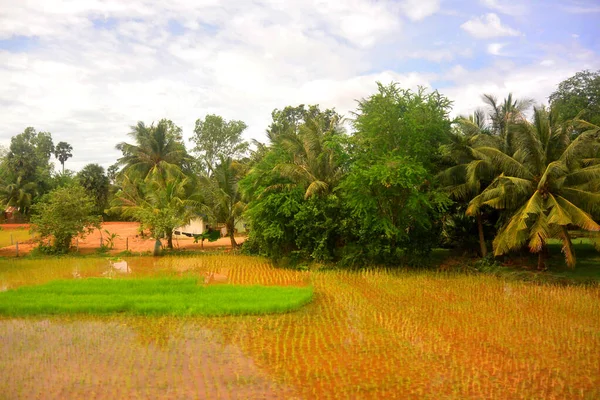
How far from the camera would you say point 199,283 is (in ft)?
46.2

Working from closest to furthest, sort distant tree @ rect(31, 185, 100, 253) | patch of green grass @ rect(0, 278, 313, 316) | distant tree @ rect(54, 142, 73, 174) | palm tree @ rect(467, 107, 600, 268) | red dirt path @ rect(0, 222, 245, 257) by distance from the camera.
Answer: patch of green grass @ rect(0, 278, 313, 316)
palm tree @ rect(467, 107, 600, 268)
distant tree @ rect(31, 185, 100, 253)
red dirt path @ rect(0, 222, 245, 257)
distant tree @ rect(54, 142, 73, 174)

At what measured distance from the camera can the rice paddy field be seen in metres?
6.27

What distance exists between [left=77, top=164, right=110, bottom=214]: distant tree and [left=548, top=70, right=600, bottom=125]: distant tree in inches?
1321

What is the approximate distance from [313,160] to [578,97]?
48.9ft

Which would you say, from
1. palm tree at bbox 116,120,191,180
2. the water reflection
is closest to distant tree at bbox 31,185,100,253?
the water reflection

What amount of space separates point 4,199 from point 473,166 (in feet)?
125

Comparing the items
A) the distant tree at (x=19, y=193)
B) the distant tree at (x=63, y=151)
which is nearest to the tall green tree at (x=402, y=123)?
the distant tree at (x=19, y=193)

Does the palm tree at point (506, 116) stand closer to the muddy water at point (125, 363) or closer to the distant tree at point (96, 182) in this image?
the muddy water at point (125, 363)

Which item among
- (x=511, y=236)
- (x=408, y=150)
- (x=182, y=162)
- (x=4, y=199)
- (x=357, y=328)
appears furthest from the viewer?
(x=4, y=199)

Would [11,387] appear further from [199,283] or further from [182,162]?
[182,162]

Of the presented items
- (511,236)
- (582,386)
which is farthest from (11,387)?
(511,236)

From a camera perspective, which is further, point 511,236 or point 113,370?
point 511,236

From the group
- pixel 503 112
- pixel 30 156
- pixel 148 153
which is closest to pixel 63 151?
pixel 30 156

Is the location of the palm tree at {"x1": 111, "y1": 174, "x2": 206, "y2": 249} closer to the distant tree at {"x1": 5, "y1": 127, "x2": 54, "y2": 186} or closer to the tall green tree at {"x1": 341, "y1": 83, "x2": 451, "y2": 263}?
the tall green tree at {"x1": 341, "y1": 83, "x2": 451, "y2": 263}
